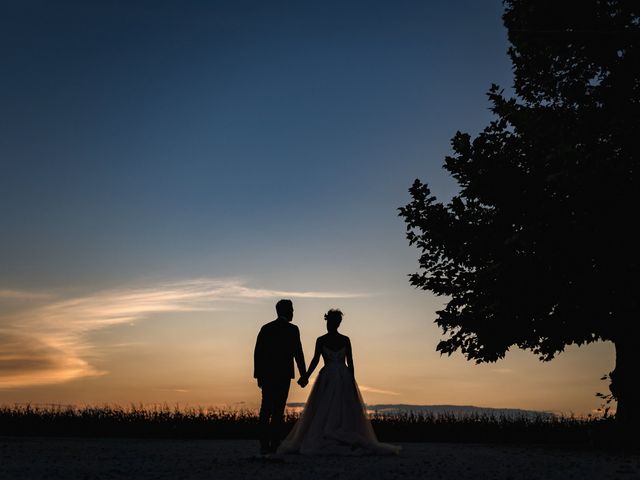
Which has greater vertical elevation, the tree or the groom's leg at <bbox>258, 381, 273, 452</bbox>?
the tree

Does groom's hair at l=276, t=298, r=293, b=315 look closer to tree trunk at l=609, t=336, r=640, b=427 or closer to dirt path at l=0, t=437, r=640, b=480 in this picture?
dirt path at l=0, t=437, r=640, b=480

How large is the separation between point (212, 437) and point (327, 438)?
22.0 ft

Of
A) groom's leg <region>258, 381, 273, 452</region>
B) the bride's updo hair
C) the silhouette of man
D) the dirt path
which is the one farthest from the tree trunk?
groom's leg <region>258, 381, 273, 452</region>

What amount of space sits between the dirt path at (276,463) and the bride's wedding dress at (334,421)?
0.45 meters

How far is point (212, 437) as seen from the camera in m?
20.0

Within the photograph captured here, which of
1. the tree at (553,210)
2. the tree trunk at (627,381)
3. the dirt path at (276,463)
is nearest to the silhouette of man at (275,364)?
the dirt path at (276,463)

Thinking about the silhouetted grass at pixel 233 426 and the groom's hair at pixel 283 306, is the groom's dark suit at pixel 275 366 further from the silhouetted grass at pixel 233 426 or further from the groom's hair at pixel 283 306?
the silhouetted grass at pixel 233 426

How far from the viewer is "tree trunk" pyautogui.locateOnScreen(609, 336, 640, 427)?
61.8 ft

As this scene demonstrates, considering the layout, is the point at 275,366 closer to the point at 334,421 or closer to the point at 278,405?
the point at 278,405

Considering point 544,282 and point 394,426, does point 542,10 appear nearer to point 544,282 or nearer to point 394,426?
point 544,282

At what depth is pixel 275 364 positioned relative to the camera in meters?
13.2

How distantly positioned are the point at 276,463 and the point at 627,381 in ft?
36.1

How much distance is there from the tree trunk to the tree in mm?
28

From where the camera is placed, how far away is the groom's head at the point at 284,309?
1338cm
